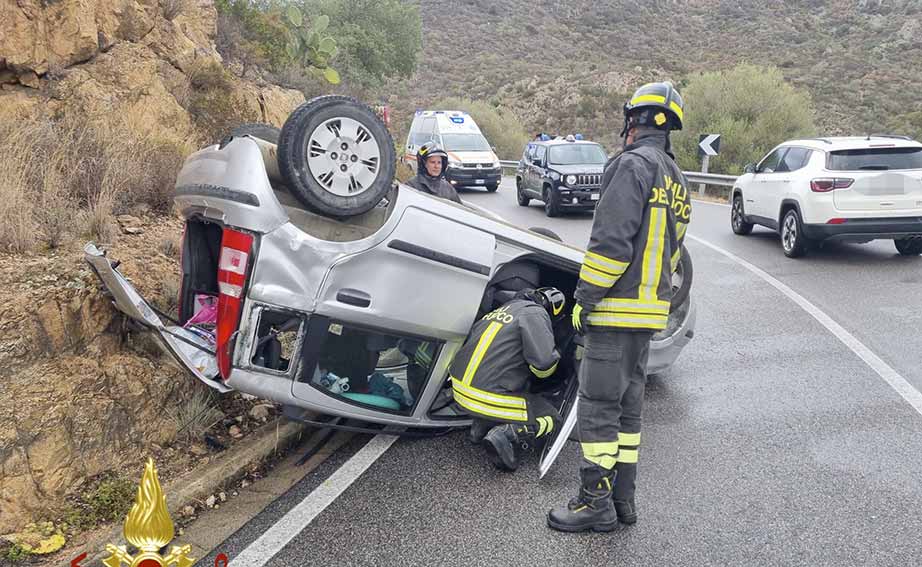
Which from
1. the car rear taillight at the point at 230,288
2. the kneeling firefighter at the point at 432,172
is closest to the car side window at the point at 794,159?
the kneeling firefighter at the point at 432,172

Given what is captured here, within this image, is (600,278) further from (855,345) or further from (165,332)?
(855,345)

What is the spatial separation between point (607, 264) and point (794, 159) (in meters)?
8.37

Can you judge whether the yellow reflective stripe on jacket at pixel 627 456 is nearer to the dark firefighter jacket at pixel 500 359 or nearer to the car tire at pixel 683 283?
the dark firefighter jacket at pixel 500 359

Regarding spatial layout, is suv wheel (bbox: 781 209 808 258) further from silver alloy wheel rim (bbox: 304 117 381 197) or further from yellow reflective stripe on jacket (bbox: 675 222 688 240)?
silver alloy wheel rim (bbox: 304 117 381 197)

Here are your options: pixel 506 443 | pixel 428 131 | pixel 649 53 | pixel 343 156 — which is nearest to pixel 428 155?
pixel 343 156

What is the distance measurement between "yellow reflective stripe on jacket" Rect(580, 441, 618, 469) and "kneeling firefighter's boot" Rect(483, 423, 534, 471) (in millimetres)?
596

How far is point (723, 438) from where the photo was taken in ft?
14.7

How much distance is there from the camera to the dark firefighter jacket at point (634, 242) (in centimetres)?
328

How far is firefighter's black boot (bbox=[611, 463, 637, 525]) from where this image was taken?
353 centimetres

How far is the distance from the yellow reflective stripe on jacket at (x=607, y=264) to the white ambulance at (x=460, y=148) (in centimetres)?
1660

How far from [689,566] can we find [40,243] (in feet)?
14.9

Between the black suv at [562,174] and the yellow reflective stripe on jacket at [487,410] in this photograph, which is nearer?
the yellow reflective stripe on jacket at [487,410]

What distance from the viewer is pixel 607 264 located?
3285mm

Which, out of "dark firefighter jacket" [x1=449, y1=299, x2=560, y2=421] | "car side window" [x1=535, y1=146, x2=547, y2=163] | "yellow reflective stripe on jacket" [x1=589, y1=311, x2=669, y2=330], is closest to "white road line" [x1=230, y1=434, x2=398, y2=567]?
"dark firefighter jacket" [x1=449, y1=299, x2=560, y2=421]
